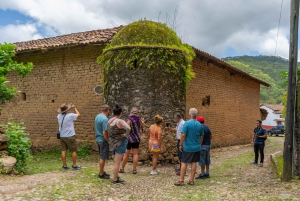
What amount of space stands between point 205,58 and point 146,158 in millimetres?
6182

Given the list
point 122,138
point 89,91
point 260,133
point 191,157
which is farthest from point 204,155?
point 89,91

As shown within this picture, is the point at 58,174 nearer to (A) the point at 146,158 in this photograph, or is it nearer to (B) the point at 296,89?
(A) the point at 146,158

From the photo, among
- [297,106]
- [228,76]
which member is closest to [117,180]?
[297,106]

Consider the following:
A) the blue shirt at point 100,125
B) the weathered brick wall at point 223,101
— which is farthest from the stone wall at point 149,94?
the weathered brick wall at point 223,101

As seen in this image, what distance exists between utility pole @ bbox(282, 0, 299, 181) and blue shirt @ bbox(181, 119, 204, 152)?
1915mm

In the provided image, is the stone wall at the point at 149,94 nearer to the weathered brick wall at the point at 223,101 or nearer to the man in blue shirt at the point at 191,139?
the man in blue shirt at the point at 191,139

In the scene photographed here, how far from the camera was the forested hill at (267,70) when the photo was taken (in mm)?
64938

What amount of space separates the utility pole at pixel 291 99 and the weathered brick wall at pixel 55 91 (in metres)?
6.16

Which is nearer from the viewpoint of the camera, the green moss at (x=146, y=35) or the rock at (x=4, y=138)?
the rock at (x=4, y=138)

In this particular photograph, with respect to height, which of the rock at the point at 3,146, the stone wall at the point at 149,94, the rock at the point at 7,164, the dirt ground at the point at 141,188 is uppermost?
the stone wall at the point at 149,94

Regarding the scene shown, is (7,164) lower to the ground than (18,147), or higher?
lower

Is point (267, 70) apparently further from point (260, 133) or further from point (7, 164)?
point (7, 164)

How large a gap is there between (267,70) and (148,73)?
77.0 metres

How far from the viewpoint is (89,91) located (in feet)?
35.1
